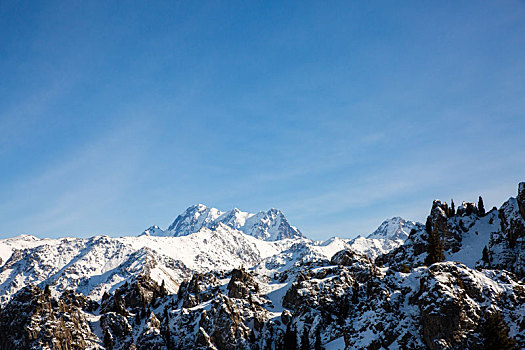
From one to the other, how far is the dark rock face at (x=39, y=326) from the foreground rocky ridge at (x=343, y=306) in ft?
1.26

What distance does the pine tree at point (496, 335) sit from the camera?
76688 millimetres

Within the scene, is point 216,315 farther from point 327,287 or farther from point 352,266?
point 352,266

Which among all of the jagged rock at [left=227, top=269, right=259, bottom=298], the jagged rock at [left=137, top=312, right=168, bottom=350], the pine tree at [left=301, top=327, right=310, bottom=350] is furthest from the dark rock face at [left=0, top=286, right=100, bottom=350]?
the pine tree at [left=301, top=327, right=310, bottom=350]

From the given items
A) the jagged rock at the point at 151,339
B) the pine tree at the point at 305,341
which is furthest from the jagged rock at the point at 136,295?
the pine tree at the point at 305,341

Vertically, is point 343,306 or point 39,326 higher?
point 39,326

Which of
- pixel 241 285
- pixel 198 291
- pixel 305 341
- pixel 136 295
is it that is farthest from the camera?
pixel 136 295

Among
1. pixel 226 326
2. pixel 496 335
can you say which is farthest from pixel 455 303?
pixel 226 326

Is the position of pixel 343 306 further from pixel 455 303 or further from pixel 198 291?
pixel 455 303

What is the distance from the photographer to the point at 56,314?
155625 mm

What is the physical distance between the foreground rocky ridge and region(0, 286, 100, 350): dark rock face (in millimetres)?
383

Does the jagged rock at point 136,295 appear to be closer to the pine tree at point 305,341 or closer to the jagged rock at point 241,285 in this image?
the jagged rock at point 241,285

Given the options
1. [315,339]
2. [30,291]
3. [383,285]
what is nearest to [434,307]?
[383,285]

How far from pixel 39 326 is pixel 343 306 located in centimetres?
11554

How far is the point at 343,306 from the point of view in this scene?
497 feet
